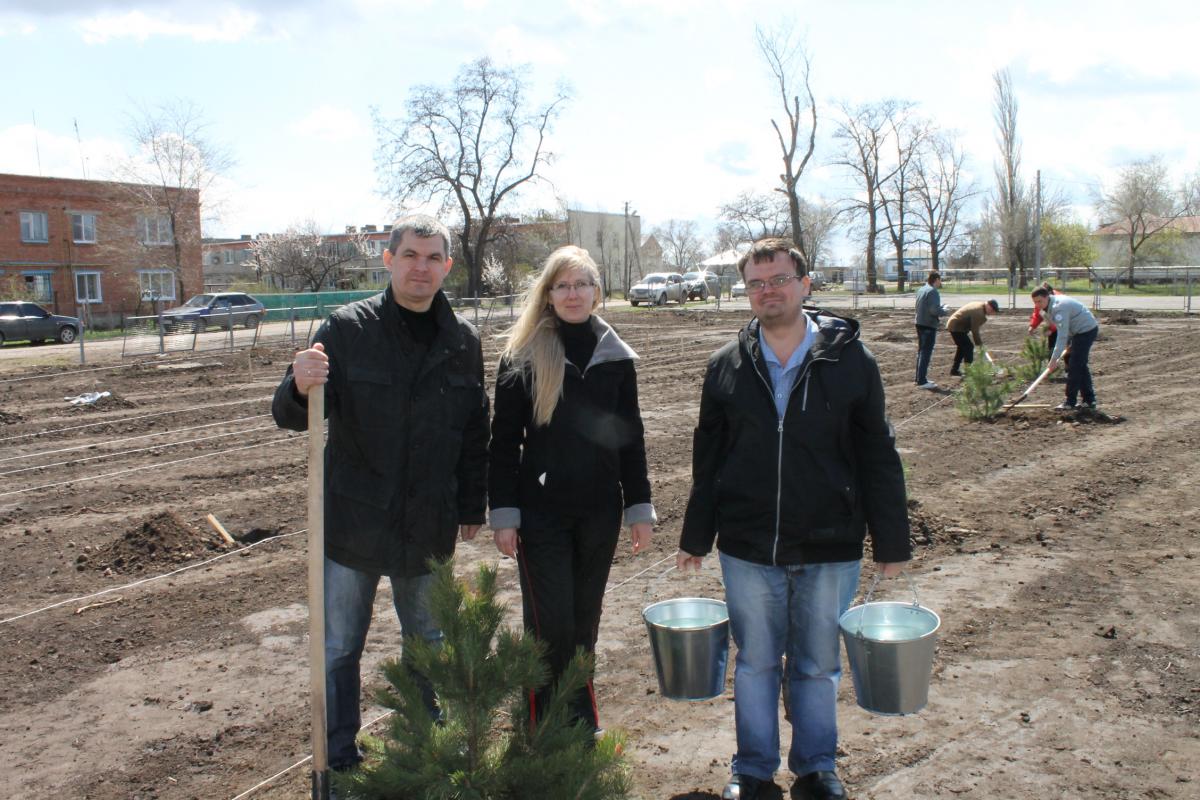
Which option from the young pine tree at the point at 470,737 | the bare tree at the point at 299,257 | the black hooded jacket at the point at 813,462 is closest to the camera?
the young pine tree at the point at 470,737

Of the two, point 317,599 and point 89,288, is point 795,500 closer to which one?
point 317,599

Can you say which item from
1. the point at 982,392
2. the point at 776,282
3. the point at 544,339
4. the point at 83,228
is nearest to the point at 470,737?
the point at 544,339

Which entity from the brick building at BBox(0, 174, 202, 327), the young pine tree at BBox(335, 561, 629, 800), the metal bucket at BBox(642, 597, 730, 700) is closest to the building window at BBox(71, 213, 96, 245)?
the brick building at BBox(0, 174, 202, 327)

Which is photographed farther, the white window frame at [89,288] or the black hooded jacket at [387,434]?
the white window frame at [89,288]

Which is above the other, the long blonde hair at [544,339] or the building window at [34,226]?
the building window at [34,226]

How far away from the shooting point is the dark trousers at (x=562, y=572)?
331cm

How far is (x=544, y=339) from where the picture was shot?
3350 mm

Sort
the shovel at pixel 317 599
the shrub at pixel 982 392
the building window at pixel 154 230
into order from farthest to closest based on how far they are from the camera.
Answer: the building window at pixel 154 230 < the shrub at pixel 982 392 < the shovel at pixel 317 599

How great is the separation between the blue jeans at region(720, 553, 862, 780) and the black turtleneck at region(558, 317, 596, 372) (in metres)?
0.88

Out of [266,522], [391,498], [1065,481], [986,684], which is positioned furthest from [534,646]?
[1065,481]

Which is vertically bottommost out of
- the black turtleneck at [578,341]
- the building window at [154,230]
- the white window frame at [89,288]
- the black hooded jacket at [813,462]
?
the black hooded jacket at [813,462]

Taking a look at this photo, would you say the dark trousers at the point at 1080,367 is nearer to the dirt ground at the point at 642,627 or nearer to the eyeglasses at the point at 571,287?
the dirt ground at the point at 642,627

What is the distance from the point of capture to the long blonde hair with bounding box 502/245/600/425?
3287 millimetres

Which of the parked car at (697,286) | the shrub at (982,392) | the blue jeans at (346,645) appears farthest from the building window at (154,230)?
the blue jeans at (346,645)
